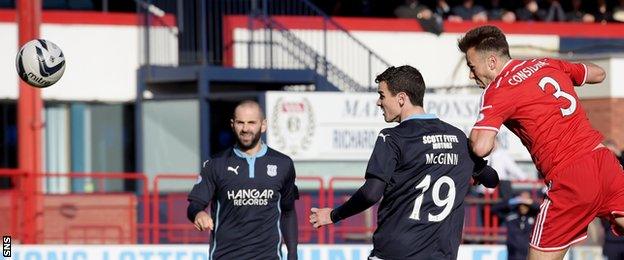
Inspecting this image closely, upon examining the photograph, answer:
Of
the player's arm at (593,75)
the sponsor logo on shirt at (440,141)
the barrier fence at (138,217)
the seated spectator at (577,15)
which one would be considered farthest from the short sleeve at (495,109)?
the seated spectator at (577,15)

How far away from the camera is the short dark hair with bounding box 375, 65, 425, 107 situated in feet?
27.2

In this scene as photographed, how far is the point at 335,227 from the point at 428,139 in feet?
36.2

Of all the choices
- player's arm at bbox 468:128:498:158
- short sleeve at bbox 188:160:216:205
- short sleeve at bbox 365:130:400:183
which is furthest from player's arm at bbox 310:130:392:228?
short sleeve at bbox 188:160:216:205

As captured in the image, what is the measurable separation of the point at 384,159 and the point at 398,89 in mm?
411

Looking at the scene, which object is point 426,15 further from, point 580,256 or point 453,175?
point 453,175

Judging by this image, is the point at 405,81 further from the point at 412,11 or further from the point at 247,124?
the point at 412,11

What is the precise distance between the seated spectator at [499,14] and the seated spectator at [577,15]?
3.69 ft

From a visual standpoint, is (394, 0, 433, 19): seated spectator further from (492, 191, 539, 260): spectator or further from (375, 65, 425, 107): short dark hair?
(375, 65, 425, 107): short dark hair

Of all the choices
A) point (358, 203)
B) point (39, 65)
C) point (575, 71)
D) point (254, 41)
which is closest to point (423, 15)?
point (254, 41)

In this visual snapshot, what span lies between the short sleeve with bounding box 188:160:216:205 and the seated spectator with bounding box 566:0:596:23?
16.8 metres

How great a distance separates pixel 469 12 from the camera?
2580 centimetres

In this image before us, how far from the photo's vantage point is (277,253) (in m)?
10.9

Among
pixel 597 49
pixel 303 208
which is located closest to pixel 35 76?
pixel 303 208

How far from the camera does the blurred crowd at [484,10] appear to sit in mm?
25453
